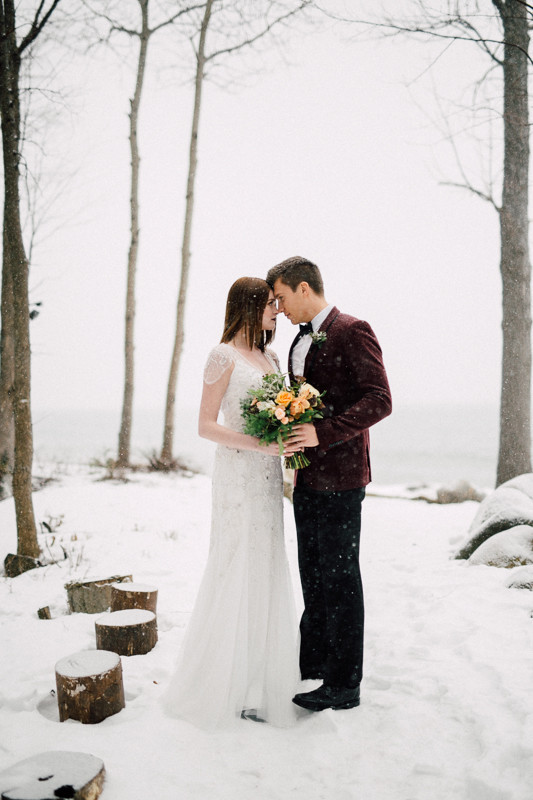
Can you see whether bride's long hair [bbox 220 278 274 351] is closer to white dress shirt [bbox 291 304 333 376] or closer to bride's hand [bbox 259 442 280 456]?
white dress shirt [bbox 291 304 333 376]

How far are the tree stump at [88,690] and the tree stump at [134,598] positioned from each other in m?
1.16

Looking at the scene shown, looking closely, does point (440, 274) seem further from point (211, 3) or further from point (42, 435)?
point (211, 3)

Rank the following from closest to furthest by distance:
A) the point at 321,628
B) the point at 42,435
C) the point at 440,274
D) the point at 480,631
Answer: the point at 321,628 < the point at 480,631 < the point at 42,435 < the point at 440,274

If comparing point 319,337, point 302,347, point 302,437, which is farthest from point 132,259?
point 302,437

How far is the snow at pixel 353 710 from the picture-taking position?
89.5 inches

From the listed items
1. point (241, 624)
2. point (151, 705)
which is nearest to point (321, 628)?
point (241, 624)

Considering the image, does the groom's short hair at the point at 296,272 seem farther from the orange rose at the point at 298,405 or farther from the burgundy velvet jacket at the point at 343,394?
the orange rose at the point at 298,405

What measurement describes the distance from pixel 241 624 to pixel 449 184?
22.9 feet

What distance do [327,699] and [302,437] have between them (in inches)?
56.6

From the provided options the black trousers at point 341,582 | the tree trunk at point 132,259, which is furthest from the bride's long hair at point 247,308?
the tree trunk at point 132,259

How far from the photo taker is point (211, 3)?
11.3 metres

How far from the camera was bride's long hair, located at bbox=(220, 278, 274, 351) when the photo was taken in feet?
9.78

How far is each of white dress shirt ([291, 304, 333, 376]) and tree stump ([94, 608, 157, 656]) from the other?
202 centimetres

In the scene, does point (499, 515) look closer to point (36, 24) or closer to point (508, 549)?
point (508, 549)
